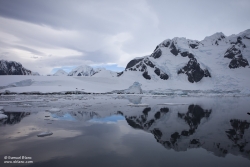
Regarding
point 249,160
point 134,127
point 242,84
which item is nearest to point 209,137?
point 249,160

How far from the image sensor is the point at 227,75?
105 m

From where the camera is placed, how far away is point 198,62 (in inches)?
4582

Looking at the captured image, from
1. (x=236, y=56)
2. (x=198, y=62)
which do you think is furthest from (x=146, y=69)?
(x=236, y=56)

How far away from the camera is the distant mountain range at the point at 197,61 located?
11119cm

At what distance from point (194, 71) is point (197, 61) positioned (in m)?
8.69

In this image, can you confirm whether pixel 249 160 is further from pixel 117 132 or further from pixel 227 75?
pixel 227 75

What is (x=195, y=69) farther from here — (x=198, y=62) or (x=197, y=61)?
(x=197, y=61)

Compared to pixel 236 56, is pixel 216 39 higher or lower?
higher

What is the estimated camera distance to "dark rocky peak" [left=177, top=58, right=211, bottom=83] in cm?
11181

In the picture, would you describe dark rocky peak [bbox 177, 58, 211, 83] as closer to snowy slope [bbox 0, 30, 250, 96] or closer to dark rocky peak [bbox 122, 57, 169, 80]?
snowy slope [bbox 0, 30, 250, 96]

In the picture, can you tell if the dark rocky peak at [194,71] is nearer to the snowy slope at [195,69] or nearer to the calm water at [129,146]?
the snowy slope at [195,69]

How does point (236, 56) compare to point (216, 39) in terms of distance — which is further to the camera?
point (216, 39)

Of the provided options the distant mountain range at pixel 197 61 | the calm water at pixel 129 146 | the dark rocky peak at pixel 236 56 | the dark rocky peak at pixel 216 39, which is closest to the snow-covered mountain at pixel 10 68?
the distant mountain range at pixel 197 61

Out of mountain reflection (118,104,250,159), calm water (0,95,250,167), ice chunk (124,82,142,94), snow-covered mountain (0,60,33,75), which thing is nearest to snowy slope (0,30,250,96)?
ice chunk (124,82,142,94)
